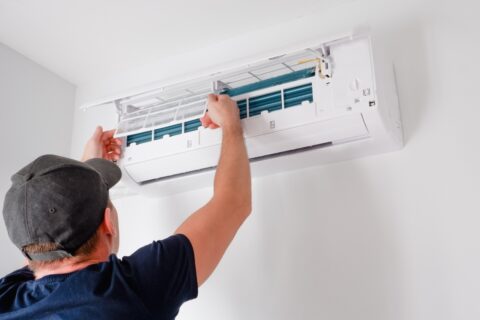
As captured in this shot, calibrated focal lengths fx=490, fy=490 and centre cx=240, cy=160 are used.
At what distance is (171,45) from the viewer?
167 cm

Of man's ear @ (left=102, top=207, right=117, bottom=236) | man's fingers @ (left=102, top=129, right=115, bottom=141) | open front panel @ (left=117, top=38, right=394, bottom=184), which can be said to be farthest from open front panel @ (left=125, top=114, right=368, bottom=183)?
man's ear @ (left=102, top=207, right=117, bottom=236)

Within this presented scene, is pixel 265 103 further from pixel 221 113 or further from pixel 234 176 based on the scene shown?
pixel 234 176

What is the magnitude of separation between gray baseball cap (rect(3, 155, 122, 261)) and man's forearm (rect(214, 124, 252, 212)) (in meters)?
0.25

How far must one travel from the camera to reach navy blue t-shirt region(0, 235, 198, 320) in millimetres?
801

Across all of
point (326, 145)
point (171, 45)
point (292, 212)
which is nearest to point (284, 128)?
point (326, 145)

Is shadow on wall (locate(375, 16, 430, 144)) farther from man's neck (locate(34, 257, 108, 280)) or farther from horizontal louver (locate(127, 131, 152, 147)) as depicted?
man's neck (locate(34, 257, 108, 280))

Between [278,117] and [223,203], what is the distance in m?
0.30

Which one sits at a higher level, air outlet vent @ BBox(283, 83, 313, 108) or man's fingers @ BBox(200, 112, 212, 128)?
air outlet vent @ BBox(283, 83, 313, 108)

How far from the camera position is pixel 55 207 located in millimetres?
869

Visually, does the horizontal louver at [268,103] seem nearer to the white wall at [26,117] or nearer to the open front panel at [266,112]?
the open front panel at [266,112]

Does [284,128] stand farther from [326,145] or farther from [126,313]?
[126,313]

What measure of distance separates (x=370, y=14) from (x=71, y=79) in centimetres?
114

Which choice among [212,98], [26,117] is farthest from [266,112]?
[26,117]

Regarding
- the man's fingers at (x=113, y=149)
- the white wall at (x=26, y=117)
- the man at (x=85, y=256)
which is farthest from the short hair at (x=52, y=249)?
the white wall at (x=26, y=117)
